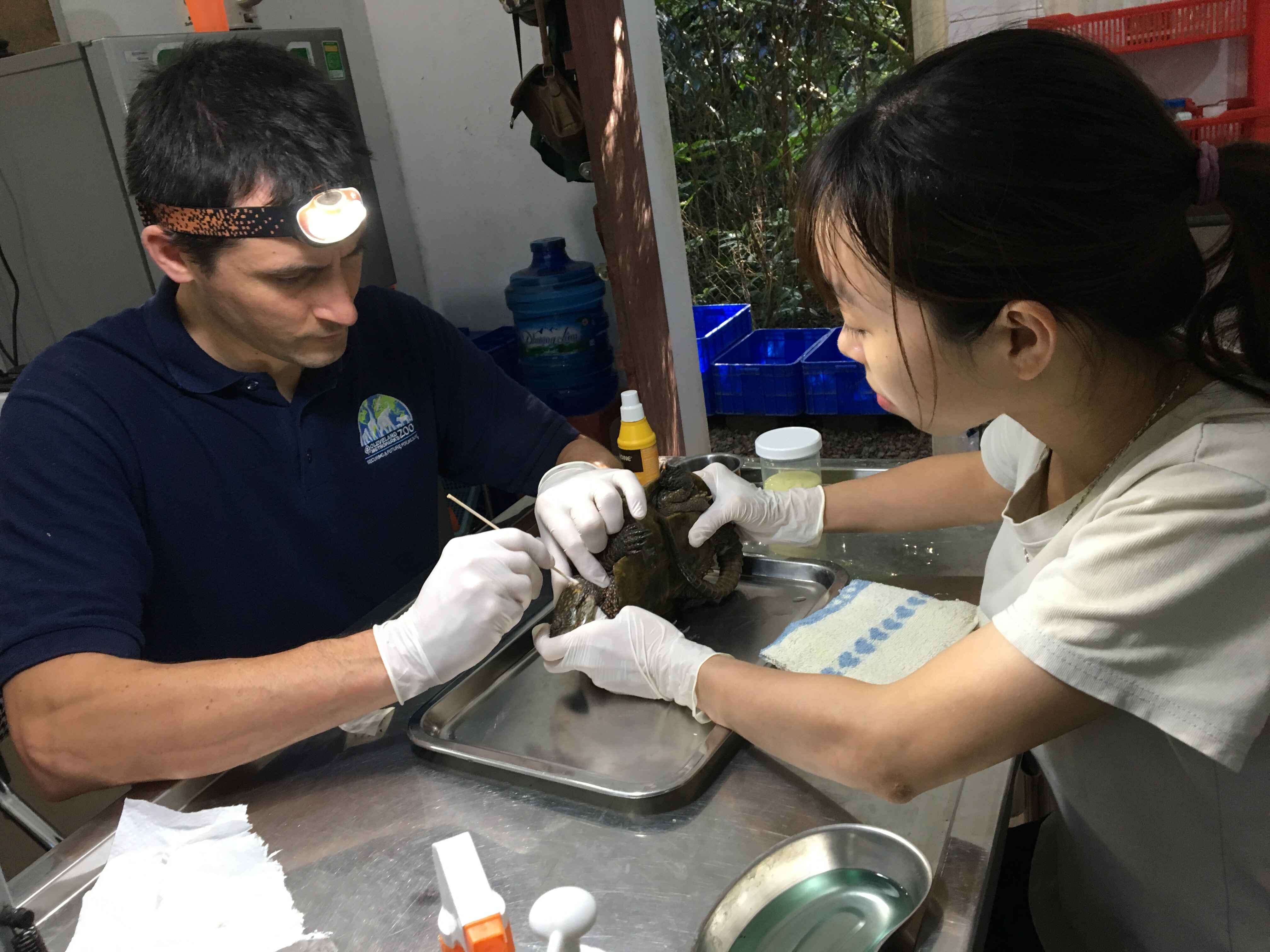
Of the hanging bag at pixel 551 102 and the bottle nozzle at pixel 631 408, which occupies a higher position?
the hanging bag at pixel 551 102

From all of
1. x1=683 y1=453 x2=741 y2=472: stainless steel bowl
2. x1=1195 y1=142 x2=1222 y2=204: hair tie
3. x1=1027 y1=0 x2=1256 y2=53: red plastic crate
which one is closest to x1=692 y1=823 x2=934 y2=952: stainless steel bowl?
x1=1195 y1=142 x2=1222 y2=204: hair tie

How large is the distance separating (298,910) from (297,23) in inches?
162

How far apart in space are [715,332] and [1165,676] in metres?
4.15

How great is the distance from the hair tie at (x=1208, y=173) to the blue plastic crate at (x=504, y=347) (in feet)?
11.5

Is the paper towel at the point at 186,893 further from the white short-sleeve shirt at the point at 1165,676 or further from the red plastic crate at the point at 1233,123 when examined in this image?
the red plastic crate at the point at 1233,123

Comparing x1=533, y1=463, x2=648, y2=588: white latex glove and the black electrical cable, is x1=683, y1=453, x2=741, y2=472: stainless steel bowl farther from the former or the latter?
the black electrical cable

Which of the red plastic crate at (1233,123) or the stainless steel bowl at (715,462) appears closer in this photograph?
the stainless steel bowl at (715,462)

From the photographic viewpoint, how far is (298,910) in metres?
1.08

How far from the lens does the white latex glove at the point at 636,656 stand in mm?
1334

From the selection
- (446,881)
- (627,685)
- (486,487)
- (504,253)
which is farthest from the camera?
(504,253)

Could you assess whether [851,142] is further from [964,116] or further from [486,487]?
[486,487]

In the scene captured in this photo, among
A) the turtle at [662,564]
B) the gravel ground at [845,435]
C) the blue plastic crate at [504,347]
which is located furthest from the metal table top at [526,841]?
the gravel ground at [845,435]

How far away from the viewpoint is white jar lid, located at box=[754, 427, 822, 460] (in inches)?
74.0

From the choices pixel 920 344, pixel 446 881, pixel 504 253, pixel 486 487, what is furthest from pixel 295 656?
pixel 504 253
